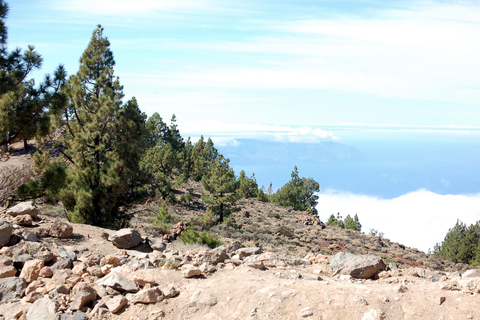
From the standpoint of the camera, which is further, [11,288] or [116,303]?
[11,288]

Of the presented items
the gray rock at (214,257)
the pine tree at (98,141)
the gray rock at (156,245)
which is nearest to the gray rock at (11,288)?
the gray rock at (214,257)

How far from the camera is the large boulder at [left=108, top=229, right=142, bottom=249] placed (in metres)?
9.25

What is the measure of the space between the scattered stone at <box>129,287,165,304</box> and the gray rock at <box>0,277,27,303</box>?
1929 mm

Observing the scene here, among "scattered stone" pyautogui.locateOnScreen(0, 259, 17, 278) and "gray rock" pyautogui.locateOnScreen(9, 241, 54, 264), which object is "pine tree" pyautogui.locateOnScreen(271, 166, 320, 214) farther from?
"scattered stone" pyautogui.locateOnScreen(0, 259, 17, 278)

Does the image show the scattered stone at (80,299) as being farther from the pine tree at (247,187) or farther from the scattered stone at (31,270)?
the pine tree at (247,187)

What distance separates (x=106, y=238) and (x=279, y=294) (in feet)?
18.4

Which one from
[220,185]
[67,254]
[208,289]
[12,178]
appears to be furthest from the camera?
[220,185]

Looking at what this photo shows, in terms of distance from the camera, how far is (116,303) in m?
5.96

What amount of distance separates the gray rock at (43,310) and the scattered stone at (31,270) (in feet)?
2.88

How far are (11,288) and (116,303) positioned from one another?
1.95 m

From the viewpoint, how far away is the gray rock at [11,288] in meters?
6.29

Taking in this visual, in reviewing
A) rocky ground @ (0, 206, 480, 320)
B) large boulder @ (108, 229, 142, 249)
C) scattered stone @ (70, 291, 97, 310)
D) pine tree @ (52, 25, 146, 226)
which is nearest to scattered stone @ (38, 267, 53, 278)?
rocky ground @ (0, 206, 480, 320)

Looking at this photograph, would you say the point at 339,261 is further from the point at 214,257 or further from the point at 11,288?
the point at 11,288

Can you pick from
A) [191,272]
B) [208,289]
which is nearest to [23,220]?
[191,272]
